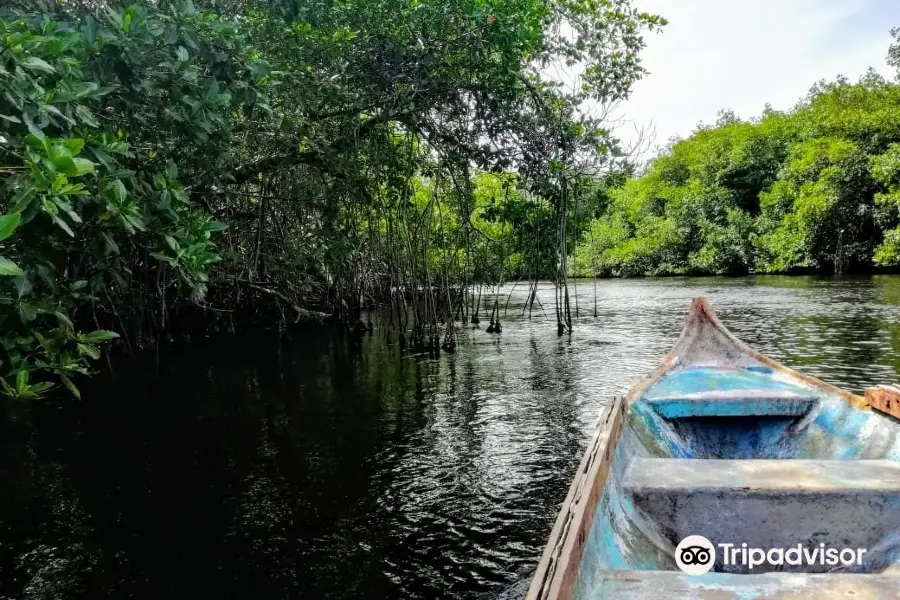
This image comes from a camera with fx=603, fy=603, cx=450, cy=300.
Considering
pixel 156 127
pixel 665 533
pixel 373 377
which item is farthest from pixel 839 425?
pixel 373 377

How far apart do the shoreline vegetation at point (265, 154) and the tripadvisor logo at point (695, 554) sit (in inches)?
124

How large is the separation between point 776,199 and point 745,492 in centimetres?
3885

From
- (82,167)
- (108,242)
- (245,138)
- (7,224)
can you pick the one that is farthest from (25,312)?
(245,138)

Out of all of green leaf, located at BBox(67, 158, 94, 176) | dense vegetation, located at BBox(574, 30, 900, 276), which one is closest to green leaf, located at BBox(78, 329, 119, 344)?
green leaf, located at BBox(67, 158, 94, 176)

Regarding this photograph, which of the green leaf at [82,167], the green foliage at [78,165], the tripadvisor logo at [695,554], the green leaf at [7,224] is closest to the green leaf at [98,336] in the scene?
the green foliage at [78,165]

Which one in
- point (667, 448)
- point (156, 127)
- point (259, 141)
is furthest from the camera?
point (259, 141)

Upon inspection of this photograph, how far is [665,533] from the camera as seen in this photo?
3.21 metres

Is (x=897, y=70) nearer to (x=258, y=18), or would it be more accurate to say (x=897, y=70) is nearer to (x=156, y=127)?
(x=258, y=18)

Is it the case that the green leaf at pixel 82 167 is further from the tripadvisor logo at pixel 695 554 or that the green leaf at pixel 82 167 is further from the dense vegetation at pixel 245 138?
the tripadvisor logo at pixel 695 554

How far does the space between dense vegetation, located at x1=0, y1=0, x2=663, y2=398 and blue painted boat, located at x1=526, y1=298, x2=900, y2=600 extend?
2564mm

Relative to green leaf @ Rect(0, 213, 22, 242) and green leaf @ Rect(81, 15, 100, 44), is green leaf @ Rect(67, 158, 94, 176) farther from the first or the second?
green leaf @ Rect(81, 15, 100, 44)

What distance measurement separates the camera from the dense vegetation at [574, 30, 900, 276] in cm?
3058

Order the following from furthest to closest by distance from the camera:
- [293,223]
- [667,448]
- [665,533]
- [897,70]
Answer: [897,70] → [293,223] → [667,448] → [665,533]

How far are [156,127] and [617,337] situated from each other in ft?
39.7
